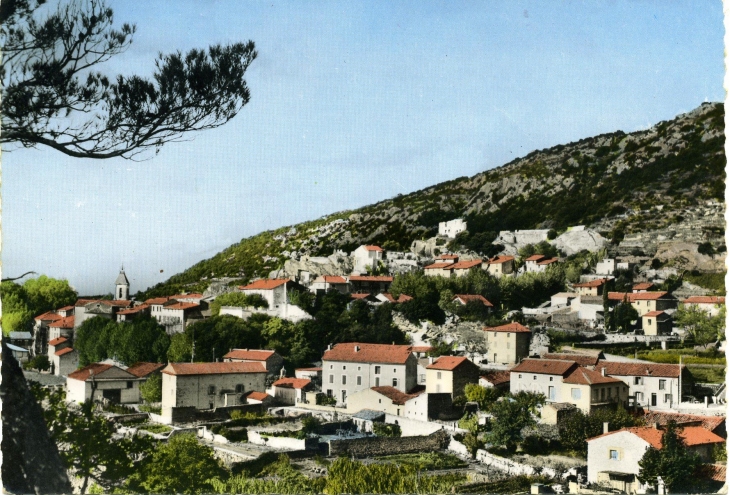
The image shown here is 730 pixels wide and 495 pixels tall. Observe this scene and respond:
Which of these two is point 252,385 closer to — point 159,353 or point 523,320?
point 159,353

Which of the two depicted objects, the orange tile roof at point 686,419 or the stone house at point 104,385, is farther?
the stone house at point 104,385

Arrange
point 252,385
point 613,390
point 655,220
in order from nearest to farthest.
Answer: point 613,390, point 252,385, point 655,220

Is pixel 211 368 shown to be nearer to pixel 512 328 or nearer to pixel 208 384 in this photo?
pixel 208 384

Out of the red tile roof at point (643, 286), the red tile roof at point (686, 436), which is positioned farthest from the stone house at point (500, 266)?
the red tile roof at point (686, 436)

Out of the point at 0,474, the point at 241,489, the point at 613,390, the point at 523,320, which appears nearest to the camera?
the point at 0,474

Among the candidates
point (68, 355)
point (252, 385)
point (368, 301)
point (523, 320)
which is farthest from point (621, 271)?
point (68, 355)

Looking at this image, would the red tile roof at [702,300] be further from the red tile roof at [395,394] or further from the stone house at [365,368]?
the red tile roof at [395,394]
